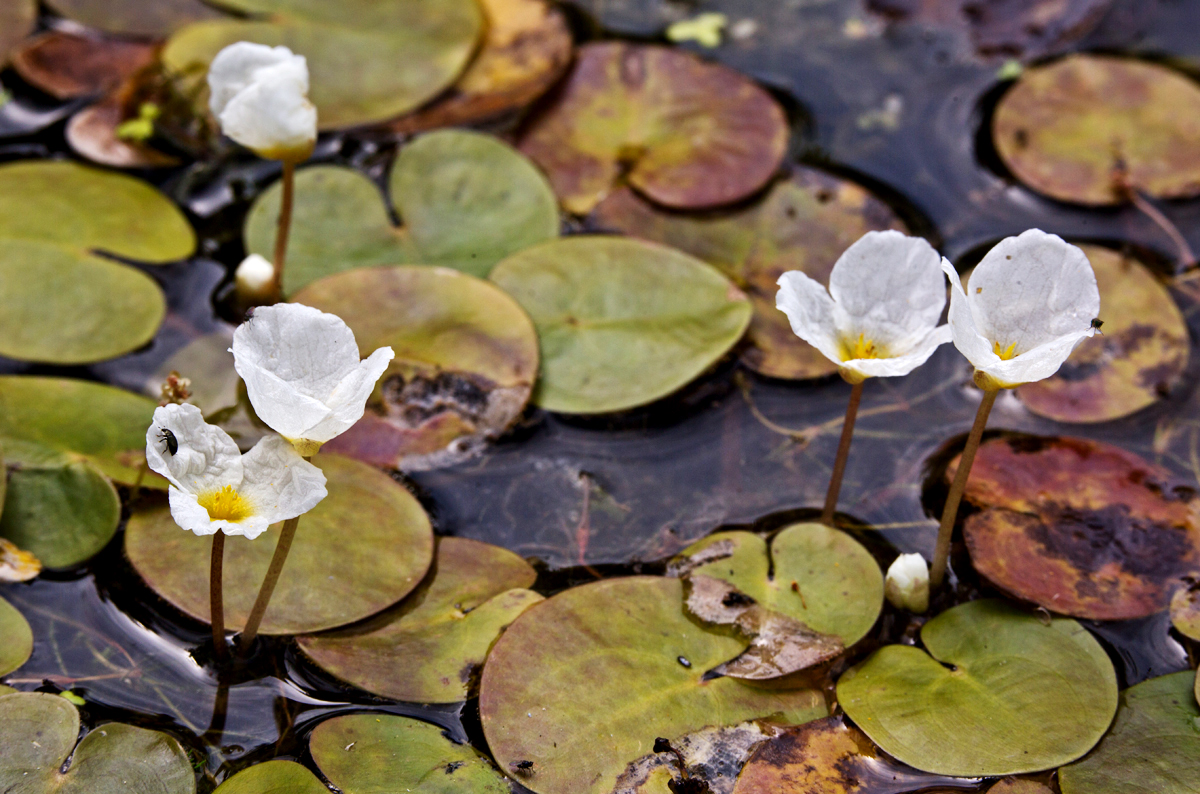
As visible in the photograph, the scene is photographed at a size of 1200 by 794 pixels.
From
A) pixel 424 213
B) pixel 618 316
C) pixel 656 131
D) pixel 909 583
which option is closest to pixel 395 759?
pixel 909 583

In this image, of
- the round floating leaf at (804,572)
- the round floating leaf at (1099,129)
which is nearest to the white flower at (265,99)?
the round floating leaf at (804,572)

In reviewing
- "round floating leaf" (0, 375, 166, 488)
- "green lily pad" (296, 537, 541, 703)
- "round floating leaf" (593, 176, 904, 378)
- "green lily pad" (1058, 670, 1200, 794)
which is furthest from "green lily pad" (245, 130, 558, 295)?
"green lily pad" (1058, 670, 1200, 794)

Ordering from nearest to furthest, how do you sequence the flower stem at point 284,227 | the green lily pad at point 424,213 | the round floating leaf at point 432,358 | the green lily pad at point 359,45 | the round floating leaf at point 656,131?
the round floating leaf at point 432,358, the flower stem at point 284,227, the green lily pad at point 424,213, the round floating leaf at point 656,131, the green lily pad at point 359,45

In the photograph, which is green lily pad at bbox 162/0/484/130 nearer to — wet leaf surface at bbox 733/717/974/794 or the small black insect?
the small black insect

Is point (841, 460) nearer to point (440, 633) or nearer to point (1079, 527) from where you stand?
point (1079, 527)

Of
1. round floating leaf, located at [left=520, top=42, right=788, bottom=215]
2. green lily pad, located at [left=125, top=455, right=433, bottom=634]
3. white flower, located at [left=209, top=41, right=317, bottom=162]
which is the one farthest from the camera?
round floating leaf, located at [left=520, top=42, right=788, bottom=215]

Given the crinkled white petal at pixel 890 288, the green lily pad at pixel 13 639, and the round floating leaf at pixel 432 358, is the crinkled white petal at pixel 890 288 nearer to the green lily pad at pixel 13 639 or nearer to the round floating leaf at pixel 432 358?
the round floating leaf at pixel 432 358

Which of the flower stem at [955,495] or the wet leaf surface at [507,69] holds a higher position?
the wet leaf surface at [507,69]
